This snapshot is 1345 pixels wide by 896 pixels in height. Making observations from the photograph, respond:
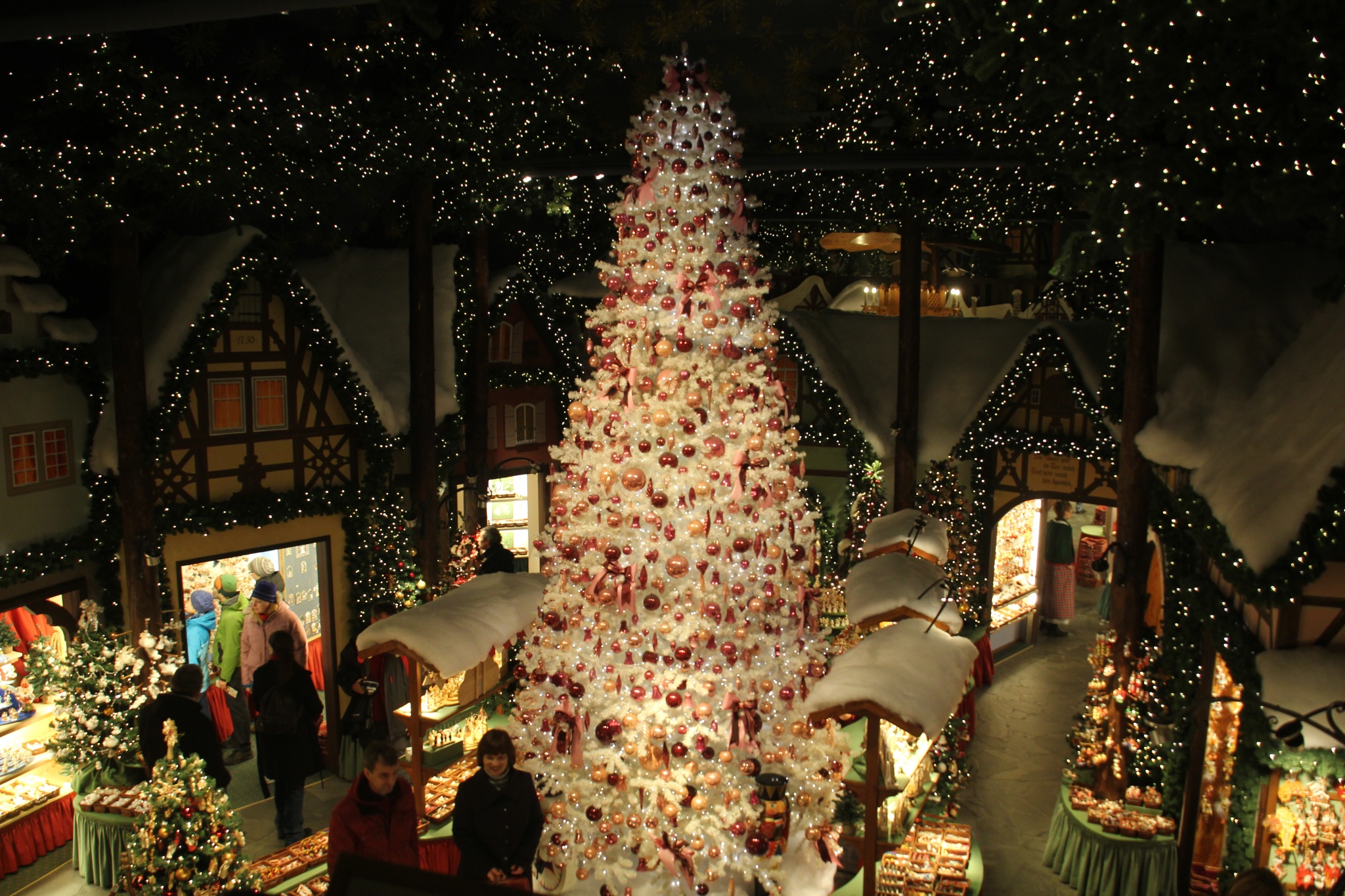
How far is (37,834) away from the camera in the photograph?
22.7ft

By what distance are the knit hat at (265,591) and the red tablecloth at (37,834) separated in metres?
2.00

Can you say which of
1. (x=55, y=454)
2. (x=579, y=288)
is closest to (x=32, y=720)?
(x=55, y=454)

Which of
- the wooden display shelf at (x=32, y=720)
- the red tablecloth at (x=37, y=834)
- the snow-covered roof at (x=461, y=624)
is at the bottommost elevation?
the red tablecloth at (x=37, y=834)

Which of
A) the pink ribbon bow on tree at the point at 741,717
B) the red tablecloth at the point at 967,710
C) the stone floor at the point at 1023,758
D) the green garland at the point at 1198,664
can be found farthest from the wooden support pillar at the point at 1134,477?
the pink ribbon bow on tree at the point at 741,717

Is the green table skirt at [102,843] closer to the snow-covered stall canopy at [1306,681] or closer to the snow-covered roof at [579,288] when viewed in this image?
the snow-covered stall canopy at [1306,681]

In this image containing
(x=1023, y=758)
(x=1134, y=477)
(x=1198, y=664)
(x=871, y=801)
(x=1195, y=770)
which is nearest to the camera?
(x=871, y=801)

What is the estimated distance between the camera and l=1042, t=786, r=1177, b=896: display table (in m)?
6.45

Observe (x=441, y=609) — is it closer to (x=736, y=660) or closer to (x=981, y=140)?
(x=736, y=660)

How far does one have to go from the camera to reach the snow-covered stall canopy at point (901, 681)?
4898 mm

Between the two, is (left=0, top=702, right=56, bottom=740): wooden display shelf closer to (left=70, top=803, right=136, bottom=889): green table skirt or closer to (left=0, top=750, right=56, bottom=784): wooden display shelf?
(left=0, top=750, right=56, bottom=784): wooden display shelf

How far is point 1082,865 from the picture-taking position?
6.71 m

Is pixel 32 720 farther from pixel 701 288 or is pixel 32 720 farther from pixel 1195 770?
pixel 1195 770

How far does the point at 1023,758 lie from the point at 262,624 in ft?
23.9

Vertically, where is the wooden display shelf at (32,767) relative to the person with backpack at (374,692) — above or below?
below
